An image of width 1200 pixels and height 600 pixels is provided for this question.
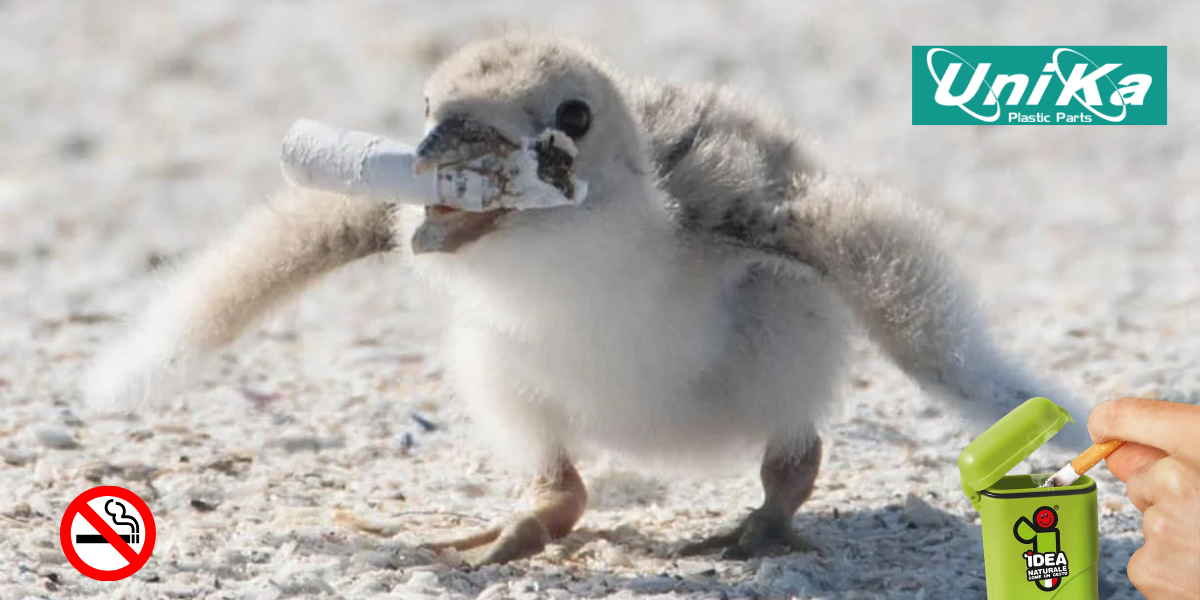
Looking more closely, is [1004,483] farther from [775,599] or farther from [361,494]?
[361,494]

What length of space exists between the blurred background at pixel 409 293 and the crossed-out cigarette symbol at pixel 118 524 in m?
0.08

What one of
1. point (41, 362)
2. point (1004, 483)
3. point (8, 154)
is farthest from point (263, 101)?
point (1004, 483)

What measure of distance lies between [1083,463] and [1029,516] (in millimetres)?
133

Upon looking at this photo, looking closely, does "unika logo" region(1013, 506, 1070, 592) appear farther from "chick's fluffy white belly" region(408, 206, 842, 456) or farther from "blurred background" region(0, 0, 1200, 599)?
"chick's fluffy white belly" region(408, 206, 842, 456)

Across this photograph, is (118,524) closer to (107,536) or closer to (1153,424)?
(107,536)

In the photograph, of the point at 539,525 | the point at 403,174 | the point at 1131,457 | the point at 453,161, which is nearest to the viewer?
the point at 1131,457

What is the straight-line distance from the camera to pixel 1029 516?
2.82m

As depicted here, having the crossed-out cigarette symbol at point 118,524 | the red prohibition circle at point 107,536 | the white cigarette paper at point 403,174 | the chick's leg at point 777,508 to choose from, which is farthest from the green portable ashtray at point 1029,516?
the crossed-out cigarette symbol at point 118,524

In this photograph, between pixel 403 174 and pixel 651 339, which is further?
pixel 651 339

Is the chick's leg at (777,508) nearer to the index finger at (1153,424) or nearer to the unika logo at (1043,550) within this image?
the unika logo at (1043,550)

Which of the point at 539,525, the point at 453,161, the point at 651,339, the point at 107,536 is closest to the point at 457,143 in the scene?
A: the point at 453,161

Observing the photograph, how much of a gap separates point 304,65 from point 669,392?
5854 millimetres

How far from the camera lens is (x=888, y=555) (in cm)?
409

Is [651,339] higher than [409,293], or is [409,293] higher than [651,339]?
[409,293]
